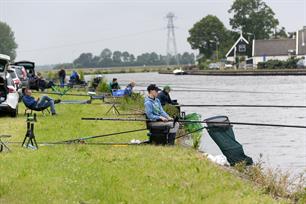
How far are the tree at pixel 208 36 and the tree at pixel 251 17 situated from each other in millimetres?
3531

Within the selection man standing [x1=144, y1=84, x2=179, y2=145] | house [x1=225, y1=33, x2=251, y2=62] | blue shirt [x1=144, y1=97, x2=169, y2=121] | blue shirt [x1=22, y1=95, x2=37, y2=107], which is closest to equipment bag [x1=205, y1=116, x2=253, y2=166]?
man standing [x1=144, y1=84, x2=179, y2=145]

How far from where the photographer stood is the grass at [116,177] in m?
9.12

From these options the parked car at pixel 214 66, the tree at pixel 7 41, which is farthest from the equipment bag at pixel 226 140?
the tree at pixel 7 41

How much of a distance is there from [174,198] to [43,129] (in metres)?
9.02

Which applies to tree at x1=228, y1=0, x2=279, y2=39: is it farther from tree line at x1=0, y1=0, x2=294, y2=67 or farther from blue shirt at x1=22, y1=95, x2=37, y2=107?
blue shirt at x1=22, y1=95, x2=37, y2=107

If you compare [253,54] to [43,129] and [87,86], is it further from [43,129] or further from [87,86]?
[43,129]

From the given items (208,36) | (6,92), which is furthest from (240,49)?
(6,92)

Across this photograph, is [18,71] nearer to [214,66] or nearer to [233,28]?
[214,66]

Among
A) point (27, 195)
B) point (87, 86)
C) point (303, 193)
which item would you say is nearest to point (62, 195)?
point (27, 195)

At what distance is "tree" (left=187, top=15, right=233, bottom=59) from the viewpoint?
144 metres

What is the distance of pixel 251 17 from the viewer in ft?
461

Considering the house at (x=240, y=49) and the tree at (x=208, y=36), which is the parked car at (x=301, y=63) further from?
the tree at (x=208, y=36)

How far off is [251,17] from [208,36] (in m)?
10.7

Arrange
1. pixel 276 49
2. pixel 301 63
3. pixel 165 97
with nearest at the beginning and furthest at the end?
pixel 165 97
pixel 301 63
pixel 276 49
